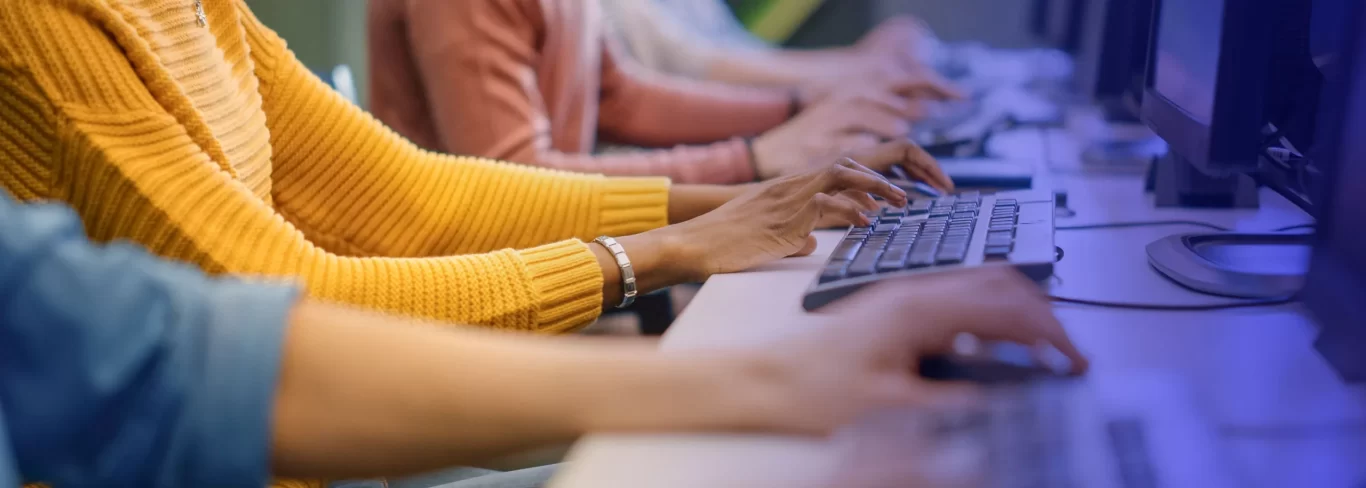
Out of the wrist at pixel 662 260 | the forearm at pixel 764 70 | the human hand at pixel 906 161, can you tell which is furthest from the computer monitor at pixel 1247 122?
the forearm at pixel 764 70

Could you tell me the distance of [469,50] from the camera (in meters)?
1.23

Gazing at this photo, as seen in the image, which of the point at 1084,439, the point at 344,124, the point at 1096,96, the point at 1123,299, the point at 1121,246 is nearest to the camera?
the point at 1084,439

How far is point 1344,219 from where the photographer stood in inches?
24.3

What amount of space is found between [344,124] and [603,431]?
0.69m

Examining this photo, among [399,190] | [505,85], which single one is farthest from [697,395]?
[505,85]

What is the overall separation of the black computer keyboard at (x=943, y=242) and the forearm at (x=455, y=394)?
227mm

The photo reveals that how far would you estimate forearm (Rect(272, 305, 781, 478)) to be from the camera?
413 millimetres

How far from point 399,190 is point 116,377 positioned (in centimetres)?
71

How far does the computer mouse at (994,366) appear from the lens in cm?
53

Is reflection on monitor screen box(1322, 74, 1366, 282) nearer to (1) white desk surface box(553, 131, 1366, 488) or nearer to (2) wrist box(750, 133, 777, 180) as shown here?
(1) white desk surface box(553, 131, 1366, 488)

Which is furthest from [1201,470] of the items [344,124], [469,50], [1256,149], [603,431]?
[469,50]

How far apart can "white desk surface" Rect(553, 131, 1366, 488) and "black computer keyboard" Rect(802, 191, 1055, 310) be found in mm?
44

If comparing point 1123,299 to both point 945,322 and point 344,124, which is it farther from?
point 344,124

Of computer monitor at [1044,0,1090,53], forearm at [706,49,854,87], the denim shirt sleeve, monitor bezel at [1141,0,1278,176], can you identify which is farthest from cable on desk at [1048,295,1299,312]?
forearm at [706,49,854,87]
